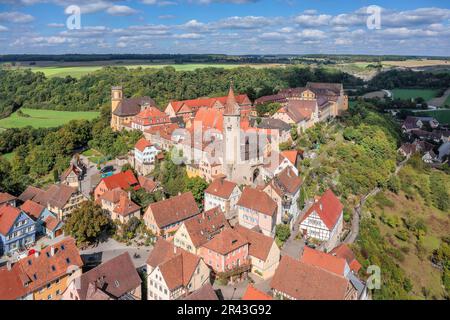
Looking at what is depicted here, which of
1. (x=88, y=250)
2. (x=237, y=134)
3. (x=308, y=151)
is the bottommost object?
(x=88, y=250)

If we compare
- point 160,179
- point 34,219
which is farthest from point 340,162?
point 34,219

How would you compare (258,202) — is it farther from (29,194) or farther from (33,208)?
(29,194)

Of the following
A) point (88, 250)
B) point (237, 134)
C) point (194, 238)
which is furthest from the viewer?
point (237, 134)

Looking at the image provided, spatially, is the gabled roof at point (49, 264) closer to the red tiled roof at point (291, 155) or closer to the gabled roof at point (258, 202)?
the gabled roof at point (258, 202)

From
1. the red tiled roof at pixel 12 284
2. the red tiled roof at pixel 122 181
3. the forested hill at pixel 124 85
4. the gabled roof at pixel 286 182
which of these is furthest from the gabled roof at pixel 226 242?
the forested hill at pixel 124 85

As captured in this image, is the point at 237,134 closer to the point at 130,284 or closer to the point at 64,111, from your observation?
the point at 130,284

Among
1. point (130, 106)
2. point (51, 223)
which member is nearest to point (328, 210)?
point (51, 223)

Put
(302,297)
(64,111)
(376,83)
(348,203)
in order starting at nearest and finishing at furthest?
(302,297)
(348,203)
(64,111)
(376,83)
